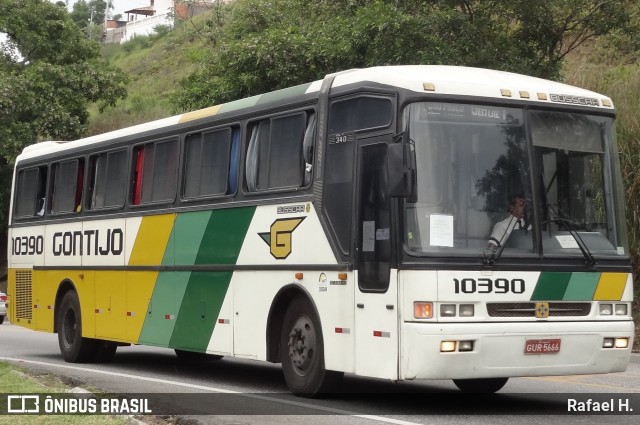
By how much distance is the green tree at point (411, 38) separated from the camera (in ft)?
72.0

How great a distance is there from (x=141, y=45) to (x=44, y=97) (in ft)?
197

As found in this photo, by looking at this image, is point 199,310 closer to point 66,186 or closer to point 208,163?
point 208,163

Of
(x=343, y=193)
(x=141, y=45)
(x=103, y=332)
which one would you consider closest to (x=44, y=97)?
(x=103, y=332)

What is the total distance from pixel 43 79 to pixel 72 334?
1028 inches

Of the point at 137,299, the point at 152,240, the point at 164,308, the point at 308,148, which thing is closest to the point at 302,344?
the point at 308,148

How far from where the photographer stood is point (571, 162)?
1133cm

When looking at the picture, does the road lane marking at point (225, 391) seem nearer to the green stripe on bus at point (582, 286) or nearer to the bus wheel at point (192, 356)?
the bus wheel at point (192, 356)

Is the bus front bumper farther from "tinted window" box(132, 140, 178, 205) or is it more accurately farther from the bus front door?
"tinted window" box(132, 140, 178, 205)

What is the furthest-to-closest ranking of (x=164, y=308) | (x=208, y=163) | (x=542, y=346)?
(x=164, y=308), (x=208, y=163), (x=542, y=346)

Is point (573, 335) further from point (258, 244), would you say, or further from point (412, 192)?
point (258, 244)

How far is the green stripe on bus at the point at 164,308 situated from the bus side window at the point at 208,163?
3.81ft

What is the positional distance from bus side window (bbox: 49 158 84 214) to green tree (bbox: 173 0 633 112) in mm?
6733

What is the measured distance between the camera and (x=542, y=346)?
35.2ft

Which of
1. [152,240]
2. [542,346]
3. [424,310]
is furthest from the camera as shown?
[152,240]
